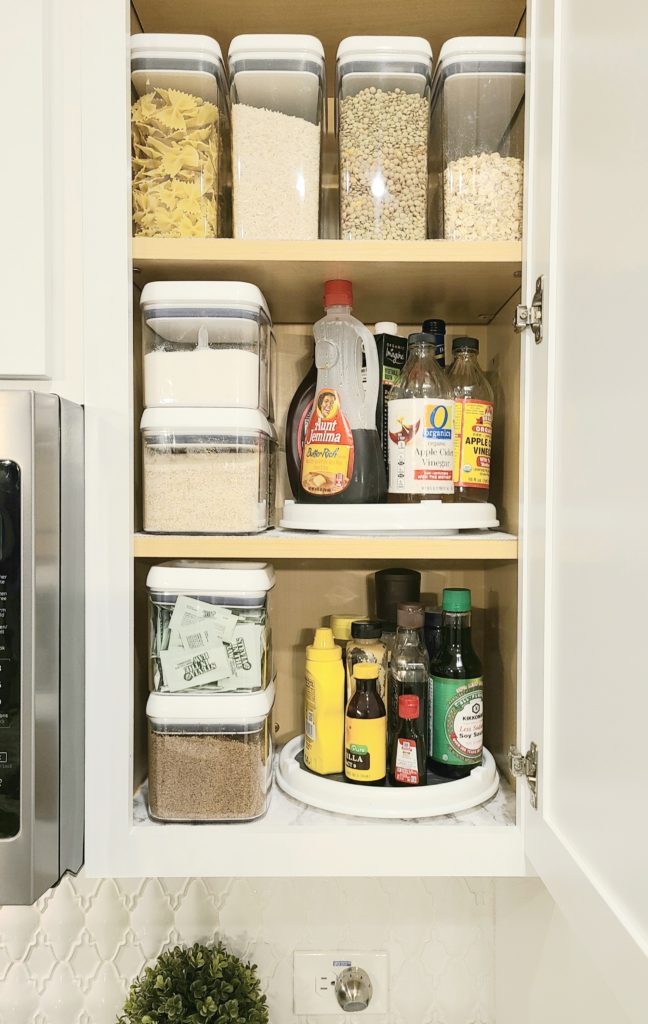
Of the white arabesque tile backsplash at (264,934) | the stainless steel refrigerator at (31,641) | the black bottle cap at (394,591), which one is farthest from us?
the white arabesque tile backsplash at (264,934)

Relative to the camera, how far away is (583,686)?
0.67 metres

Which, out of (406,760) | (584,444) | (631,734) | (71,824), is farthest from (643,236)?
(71,824)

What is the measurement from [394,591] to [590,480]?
454 millimetres

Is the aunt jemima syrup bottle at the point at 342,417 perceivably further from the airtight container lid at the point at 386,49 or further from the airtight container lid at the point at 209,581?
the airtight container lid at the point at 386,49

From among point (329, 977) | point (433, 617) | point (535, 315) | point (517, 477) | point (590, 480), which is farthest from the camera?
point (329, 977)

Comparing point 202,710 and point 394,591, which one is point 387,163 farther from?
point 202,710

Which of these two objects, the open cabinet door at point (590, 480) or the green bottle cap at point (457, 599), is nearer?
the open cabinet door at point (590, 480)

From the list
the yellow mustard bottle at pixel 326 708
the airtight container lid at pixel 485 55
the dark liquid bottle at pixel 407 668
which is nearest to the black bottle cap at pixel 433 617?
the dark liquid bottle at pixel 407 668

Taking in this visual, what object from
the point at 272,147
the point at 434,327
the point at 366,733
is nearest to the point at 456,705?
the point at 366,733

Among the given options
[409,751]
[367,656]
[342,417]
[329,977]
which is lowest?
[329,977]

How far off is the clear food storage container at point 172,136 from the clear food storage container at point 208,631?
0.42m

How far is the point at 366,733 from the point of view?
921mm

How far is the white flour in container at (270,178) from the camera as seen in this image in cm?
87

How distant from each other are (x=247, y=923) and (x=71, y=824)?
0.53 m
